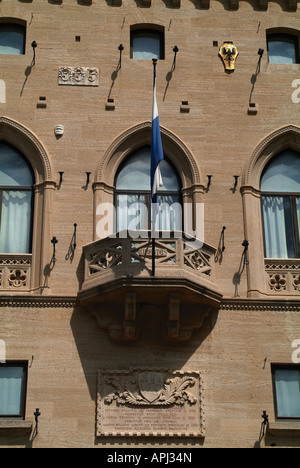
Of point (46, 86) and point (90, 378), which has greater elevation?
point (46, 86)

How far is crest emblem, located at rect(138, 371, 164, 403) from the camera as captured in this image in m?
19.6

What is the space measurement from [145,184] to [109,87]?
8.94ft

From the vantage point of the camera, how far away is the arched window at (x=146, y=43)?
23.9 meters

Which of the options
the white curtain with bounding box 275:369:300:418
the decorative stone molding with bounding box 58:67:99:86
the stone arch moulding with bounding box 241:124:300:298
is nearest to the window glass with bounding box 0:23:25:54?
the decorative stone molding with bounding box 58:67:99:86

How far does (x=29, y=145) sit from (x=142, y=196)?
3020mm

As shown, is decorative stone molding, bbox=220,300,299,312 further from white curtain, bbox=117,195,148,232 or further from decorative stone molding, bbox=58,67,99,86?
decorative stone molding, bbox=58,67,99,86

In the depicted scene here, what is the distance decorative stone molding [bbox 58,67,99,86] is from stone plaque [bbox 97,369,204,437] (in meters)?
7.57

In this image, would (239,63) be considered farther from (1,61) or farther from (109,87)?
(1,61)

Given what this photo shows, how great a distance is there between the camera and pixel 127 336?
20094 millimetres

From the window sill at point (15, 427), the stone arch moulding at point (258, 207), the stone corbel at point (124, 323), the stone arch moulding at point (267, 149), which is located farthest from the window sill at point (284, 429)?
the stone arch moulding at point (267, 149)

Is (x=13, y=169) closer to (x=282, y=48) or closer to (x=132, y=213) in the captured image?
(x=132, y=213)

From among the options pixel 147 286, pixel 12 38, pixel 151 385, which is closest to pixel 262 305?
pixel 147 286
